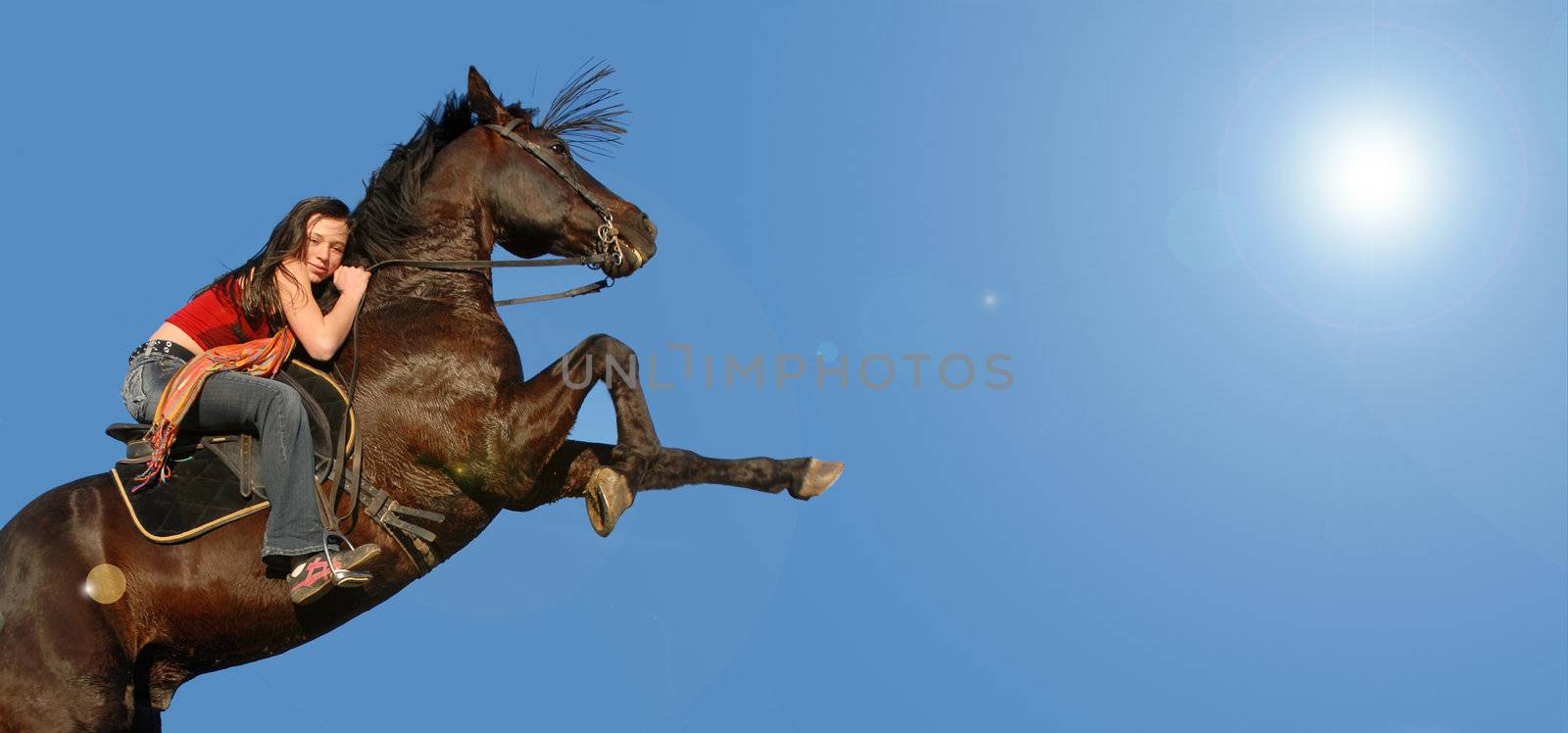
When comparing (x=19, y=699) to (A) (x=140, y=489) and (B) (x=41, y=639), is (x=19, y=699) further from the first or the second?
(A) (x=140, y=489)

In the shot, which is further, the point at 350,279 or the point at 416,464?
the point at 350,279

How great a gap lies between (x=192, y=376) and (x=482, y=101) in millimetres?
2062

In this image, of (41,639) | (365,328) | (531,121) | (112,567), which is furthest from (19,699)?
(531,121)

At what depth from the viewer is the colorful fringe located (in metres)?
5.93

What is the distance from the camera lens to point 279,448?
5973mm

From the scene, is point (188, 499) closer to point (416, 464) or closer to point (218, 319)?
point (218, 319)

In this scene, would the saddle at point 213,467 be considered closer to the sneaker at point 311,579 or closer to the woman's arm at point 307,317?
the woman's arm at point 307,317

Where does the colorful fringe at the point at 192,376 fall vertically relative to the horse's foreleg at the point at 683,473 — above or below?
below

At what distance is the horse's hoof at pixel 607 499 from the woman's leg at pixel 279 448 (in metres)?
1.20

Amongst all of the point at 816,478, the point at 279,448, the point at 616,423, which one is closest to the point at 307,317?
the point at 279,448

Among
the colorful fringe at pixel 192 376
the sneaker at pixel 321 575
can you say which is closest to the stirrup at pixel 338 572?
the sneaker at pixel 321 575

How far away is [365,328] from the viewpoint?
21.5ft

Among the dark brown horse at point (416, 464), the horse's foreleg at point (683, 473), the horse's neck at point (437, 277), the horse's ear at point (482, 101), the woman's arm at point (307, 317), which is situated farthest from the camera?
the horse's ear at point (482, 101)

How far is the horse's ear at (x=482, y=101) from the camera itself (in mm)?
6973
